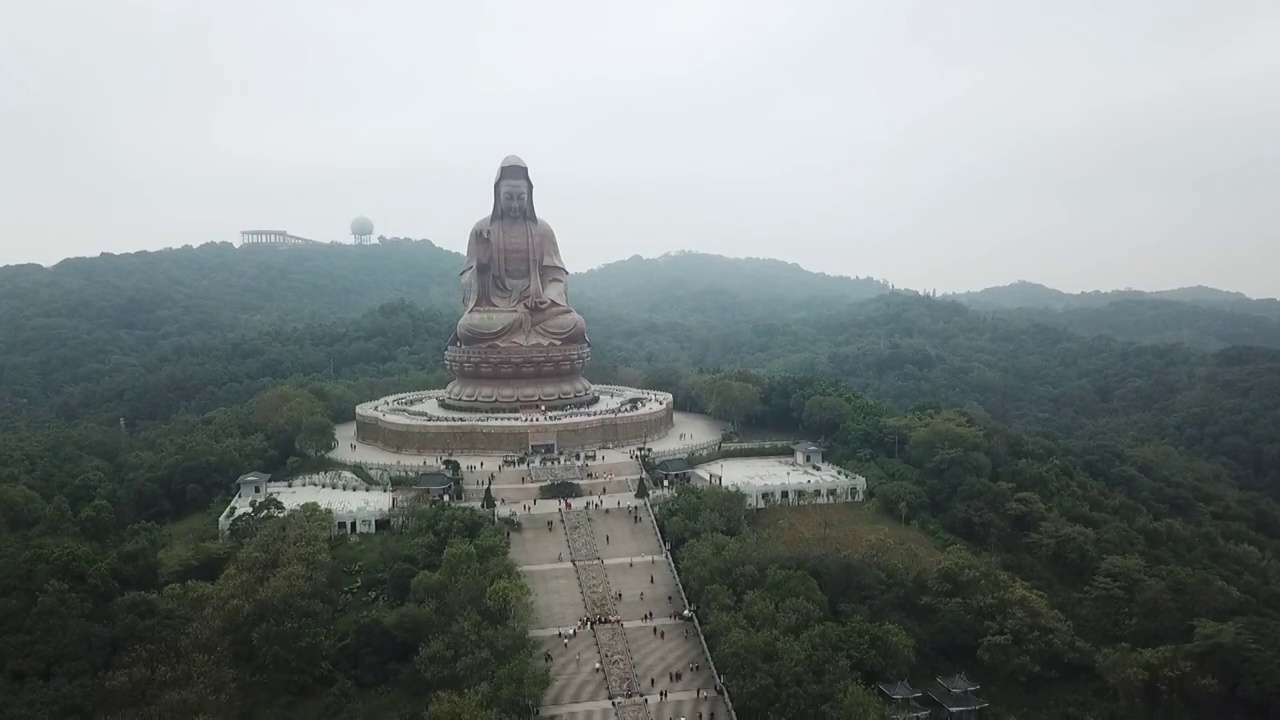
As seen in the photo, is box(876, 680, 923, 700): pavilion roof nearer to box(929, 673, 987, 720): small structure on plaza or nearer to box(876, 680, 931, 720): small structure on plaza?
box(876, 680, 931, 720): small structure on plaza

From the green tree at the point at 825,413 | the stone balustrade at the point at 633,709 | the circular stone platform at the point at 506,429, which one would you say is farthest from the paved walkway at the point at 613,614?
the green tree at the point at 825,413

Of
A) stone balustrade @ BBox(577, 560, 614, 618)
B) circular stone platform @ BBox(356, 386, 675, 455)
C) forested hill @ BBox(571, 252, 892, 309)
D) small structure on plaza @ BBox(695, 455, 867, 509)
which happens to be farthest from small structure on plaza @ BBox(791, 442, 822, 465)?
forested hill @ BBox(571, 252, 892, 309)

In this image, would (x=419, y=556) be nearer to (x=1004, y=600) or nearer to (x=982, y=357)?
(x=1004, y=600)

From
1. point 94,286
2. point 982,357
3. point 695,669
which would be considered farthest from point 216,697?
point 94,286

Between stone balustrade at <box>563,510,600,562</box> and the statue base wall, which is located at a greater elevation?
the statue base wall

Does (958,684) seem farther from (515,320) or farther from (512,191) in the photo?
(512,191)

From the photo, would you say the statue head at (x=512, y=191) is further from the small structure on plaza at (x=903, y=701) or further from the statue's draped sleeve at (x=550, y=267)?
the small structure on plaza at (x=903, y=701)

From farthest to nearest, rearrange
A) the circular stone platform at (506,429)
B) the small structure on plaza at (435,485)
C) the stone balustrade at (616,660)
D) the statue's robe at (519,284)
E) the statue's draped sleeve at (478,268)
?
the statue's draped sleeve at (478,268)
the statue's robe at (519,284)
the circular stone platform at (506,429)
the small structure on plaza at (435,485)
the stone balustrade at (616,660)

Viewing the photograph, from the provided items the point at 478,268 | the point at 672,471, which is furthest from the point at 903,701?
the point at 478,268
